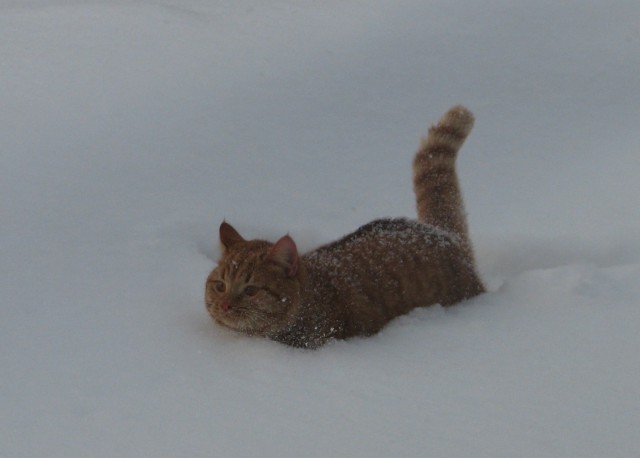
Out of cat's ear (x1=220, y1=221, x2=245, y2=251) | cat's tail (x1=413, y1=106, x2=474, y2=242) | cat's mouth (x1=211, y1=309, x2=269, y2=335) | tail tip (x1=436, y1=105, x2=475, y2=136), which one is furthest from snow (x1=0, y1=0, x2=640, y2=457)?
tail tip (x1=436, y1=105, x2=475, y2=136)

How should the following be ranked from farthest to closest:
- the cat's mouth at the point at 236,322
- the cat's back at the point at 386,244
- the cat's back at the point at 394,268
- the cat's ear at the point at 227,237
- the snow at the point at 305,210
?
the cat's back at the point at 386,244
the cat's back at the point at 394,268
the cat's ear at the point at 227,237
the cat's mouth at the point at 236,322
the snow at the point at 305,210

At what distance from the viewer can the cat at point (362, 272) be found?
3404 mm

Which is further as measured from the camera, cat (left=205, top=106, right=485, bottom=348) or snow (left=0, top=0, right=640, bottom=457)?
cat (left=205, top=106, right=485, bottom=348)

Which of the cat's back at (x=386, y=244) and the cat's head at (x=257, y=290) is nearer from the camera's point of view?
the cat's head at (x=257, y=290)

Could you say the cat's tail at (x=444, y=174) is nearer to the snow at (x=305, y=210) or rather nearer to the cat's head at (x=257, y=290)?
the snow at (x=305, y=210)

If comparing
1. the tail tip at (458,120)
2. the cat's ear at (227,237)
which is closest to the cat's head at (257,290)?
the cat's ear at (227,237)

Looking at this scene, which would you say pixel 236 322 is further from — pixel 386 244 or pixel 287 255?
pixel 386 244

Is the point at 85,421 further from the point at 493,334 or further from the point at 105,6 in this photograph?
the point at 105,6

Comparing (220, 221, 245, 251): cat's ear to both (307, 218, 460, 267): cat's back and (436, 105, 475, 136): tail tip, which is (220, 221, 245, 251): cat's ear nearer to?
(307, 218, 460, 267): cat's back

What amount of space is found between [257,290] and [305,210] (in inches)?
56.4

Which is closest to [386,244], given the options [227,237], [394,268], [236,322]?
[394,268]

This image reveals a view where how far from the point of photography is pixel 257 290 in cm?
342

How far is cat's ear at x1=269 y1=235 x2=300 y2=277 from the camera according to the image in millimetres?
3395

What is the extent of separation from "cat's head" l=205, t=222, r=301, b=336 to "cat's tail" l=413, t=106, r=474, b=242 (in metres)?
1.05
